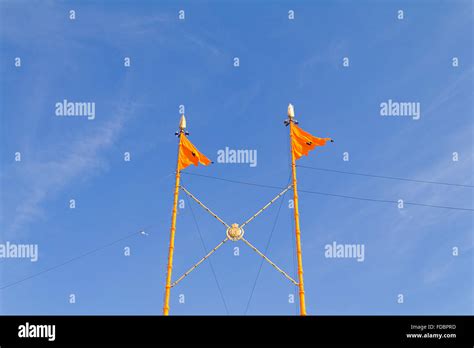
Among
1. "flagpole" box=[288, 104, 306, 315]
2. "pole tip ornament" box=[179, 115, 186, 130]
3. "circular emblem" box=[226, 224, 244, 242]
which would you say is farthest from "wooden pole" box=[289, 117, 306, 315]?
"pole tip ornament" box=[179, 115, 186, 130]

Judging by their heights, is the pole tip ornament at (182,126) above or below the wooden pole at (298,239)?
above

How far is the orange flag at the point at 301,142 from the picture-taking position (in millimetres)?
45219

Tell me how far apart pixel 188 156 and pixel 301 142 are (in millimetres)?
11021

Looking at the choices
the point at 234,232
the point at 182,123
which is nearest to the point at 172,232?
the point at 234,232

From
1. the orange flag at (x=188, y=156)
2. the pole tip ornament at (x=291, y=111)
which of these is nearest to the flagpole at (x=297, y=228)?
the pole tip ornament at (x=291, y=111)

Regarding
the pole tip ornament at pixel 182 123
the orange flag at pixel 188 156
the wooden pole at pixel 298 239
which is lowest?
the wooden pole at pixel 298 239

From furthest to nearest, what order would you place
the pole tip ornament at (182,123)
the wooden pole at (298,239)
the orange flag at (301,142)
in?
the pole tip ornament at (182,123)
the orange flag at (301,142)
the wooden pole at (298,239)

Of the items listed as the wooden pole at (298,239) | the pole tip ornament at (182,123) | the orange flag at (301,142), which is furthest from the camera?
the pole tip ornament at (182,123)

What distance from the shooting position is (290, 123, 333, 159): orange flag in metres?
45.2

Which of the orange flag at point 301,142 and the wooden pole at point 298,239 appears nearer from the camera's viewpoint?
→ the wooden pole at point 298,239

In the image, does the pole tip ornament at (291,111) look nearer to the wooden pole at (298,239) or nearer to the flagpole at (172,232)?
the wooden pole at (298,239)

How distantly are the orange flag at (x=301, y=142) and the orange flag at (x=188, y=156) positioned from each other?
841 cm

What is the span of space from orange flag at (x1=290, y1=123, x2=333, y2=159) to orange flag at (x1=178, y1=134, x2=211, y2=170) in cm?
841

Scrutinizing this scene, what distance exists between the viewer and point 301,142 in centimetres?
4575
